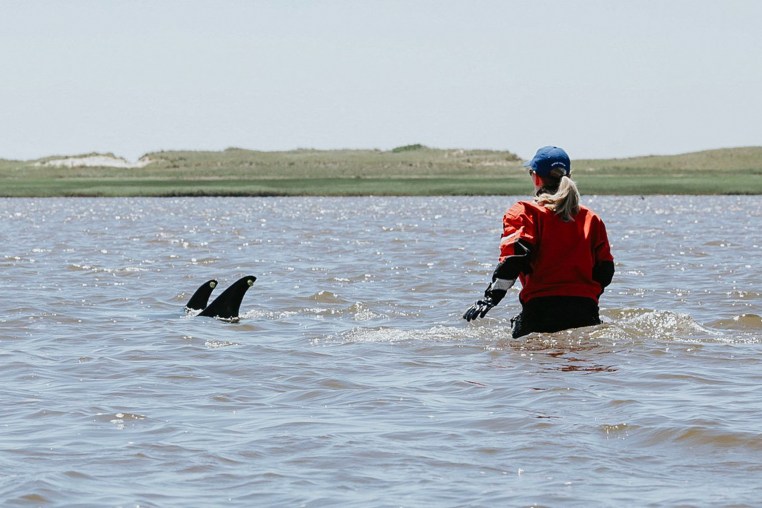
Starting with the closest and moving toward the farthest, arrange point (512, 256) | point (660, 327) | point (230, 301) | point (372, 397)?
point (372, 397)
point (512, 256)
point (660, 327)
point (230, 301)

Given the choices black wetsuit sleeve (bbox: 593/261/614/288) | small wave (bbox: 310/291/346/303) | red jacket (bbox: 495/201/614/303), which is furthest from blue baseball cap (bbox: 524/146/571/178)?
small wave (bbox: 310/291/346/303)

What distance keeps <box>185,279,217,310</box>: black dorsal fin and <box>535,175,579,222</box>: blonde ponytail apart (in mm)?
5412

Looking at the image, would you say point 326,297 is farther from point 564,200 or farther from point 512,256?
point 564,200

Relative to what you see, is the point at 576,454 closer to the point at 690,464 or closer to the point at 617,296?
the point at 690,464

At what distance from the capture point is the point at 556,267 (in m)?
11.5

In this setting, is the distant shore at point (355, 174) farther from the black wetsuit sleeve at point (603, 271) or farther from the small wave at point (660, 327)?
the black wetsuit sleeve at point (603, 271)

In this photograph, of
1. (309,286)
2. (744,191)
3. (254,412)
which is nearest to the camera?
(254,412)

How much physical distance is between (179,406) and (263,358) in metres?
2.51

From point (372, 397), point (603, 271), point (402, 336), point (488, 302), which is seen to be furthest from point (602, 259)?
point (372, 397)

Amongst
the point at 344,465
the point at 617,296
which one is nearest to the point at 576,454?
the point at 344,465

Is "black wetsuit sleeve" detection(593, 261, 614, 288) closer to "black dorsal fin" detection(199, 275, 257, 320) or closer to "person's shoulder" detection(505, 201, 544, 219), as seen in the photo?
"person's shoulder" detection(505, 201, 544, 219)

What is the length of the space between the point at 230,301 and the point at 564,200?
5.02m

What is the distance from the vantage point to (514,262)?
1116 centimetres

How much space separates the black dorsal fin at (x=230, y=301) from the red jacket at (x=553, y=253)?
4002 millimetres
